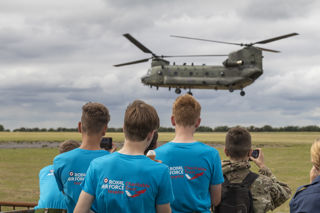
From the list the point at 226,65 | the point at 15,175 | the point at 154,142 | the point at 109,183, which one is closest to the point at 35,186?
the point at 15,175

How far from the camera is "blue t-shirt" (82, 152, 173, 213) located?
2990mm

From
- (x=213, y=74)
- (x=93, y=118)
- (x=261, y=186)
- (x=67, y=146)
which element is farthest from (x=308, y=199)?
(x=213, y=74)

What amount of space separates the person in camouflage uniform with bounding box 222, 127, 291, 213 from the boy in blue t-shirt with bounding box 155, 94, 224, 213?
10.3 inches

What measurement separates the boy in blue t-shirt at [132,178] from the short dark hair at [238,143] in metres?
1.43

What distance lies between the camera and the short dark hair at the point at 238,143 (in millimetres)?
4234

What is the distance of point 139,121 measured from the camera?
3.05 meters

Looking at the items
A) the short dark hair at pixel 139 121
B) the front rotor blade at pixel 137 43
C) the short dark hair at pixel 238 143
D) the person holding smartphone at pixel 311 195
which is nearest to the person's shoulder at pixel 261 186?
the short dark hair at pixel 238 143

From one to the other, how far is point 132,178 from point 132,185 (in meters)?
0.06

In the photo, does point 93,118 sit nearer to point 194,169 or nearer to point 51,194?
point 194,169

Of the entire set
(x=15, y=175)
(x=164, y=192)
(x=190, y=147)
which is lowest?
(x=15, y=175)

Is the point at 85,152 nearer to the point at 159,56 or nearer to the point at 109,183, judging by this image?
the point at 109,183

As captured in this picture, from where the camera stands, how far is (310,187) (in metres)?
3.29

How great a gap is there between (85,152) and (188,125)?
3.82 ft

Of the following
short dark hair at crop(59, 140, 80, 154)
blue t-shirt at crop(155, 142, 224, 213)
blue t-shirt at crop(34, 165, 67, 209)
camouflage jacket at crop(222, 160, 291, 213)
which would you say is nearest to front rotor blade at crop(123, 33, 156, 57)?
short dark hair at crop(59, 140, 80, 154)
